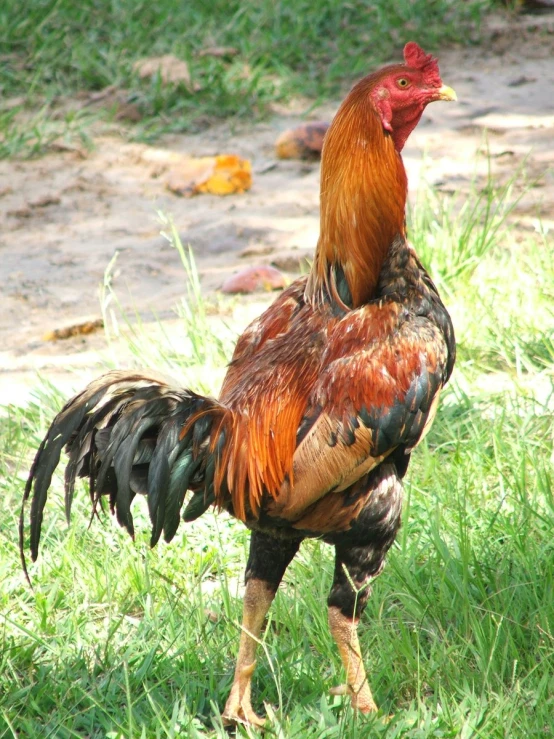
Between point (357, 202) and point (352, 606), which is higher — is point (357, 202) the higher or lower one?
the higher one

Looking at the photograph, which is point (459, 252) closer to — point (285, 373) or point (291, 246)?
point (291, 246)

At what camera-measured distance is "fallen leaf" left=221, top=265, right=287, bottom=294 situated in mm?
5512

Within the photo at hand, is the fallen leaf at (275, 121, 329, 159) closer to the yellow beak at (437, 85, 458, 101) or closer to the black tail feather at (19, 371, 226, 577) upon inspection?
the yellow beak at (437, 85, 458, 101)

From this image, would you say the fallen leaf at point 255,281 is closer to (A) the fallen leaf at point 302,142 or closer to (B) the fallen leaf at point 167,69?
(A) the fallen leaf at point 302,142

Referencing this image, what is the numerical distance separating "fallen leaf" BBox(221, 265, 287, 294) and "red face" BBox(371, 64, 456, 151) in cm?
255

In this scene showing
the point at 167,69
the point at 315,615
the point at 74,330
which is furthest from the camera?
the point at 167,69

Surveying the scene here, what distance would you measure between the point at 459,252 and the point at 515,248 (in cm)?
49

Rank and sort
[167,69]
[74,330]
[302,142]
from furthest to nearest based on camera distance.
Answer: [167,69], [302,142], [74,330]

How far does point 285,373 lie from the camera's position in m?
2.80

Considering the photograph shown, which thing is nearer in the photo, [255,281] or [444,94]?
[444,94]

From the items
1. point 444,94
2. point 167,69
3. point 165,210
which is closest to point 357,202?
point 444,94

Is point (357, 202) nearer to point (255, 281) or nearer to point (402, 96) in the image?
point (402, 96)

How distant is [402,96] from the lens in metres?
2.90

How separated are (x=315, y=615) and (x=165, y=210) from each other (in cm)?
411
